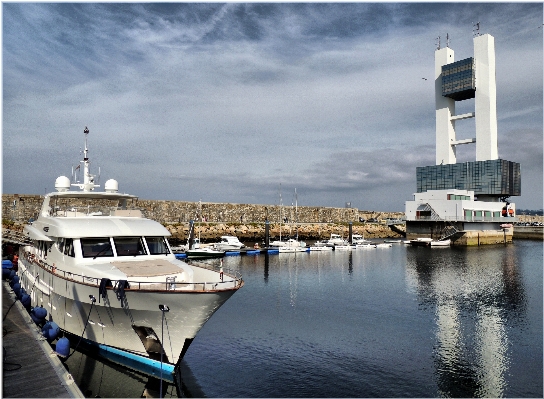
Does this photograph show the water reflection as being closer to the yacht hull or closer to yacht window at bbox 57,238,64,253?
the yacht hull

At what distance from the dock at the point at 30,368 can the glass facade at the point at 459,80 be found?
9765 cm

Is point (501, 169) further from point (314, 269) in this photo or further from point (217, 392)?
point (217, 392)

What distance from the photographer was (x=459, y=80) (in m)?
93.8

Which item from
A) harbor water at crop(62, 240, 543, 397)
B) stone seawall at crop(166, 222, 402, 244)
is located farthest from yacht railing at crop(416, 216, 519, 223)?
harbor water at crop(62, 240, 543, 397)

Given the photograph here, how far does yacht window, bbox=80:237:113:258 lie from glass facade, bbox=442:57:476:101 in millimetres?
94155

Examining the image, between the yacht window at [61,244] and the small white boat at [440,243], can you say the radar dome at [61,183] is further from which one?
the small white boat at [440,243]

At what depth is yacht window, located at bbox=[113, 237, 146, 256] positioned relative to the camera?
54.4 feet

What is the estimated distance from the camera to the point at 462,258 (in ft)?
186

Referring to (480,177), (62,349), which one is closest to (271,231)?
(480,177)

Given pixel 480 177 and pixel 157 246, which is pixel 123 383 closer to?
pixel 157 246

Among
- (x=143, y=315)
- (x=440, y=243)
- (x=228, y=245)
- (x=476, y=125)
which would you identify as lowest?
(x=440, y=243)

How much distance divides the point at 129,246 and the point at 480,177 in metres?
92.9

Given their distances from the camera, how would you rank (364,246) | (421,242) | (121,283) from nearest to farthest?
(121,283)
(364,246)
(421,242)

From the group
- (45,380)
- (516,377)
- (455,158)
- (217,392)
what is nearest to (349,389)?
(217,392)
